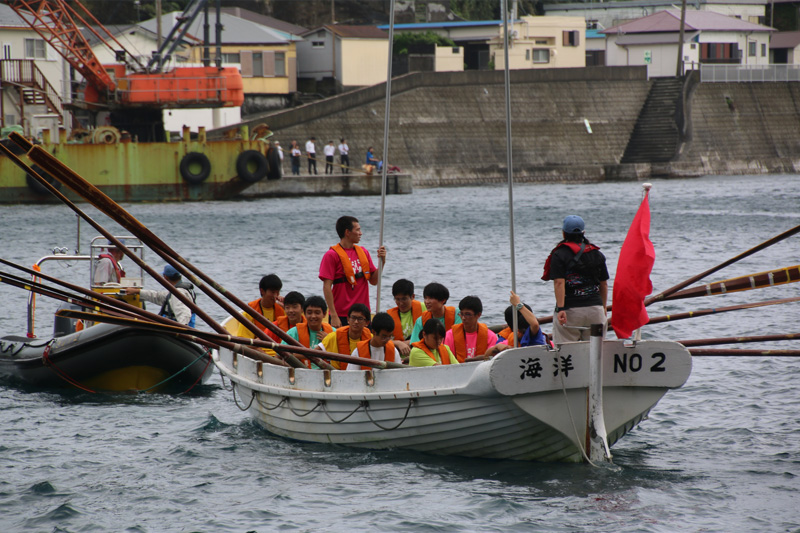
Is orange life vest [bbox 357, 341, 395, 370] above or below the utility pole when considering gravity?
below

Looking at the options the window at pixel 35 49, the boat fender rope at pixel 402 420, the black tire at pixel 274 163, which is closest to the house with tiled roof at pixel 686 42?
the black tire at pixel 274 163

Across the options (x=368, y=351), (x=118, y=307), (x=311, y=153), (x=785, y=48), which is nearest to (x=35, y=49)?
(x=311, y=153)

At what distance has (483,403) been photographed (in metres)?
8.52

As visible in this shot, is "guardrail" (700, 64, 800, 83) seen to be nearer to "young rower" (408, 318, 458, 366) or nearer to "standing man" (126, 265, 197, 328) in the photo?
"standing man" (126, 265, 197, 328)

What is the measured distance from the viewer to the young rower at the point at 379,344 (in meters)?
9.38

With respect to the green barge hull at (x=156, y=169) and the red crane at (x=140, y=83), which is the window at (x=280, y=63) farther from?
the green barge hull at (x=156, y=169)

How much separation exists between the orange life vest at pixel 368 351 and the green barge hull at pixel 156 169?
31107 millimetres

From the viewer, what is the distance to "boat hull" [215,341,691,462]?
8.34 metres

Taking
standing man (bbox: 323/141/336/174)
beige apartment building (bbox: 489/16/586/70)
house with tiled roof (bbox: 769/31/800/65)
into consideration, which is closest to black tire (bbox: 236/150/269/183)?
standing man (bbox: 323/141/336/174)

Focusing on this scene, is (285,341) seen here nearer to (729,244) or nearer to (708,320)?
(708,320)

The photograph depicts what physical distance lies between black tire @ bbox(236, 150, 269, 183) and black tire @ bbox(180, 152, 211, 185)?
1.21m

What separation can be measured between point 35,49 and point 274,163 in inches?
534

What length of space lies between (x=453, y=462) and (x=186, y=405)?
412 cm

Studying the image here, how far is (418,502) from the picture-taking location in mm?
8516
